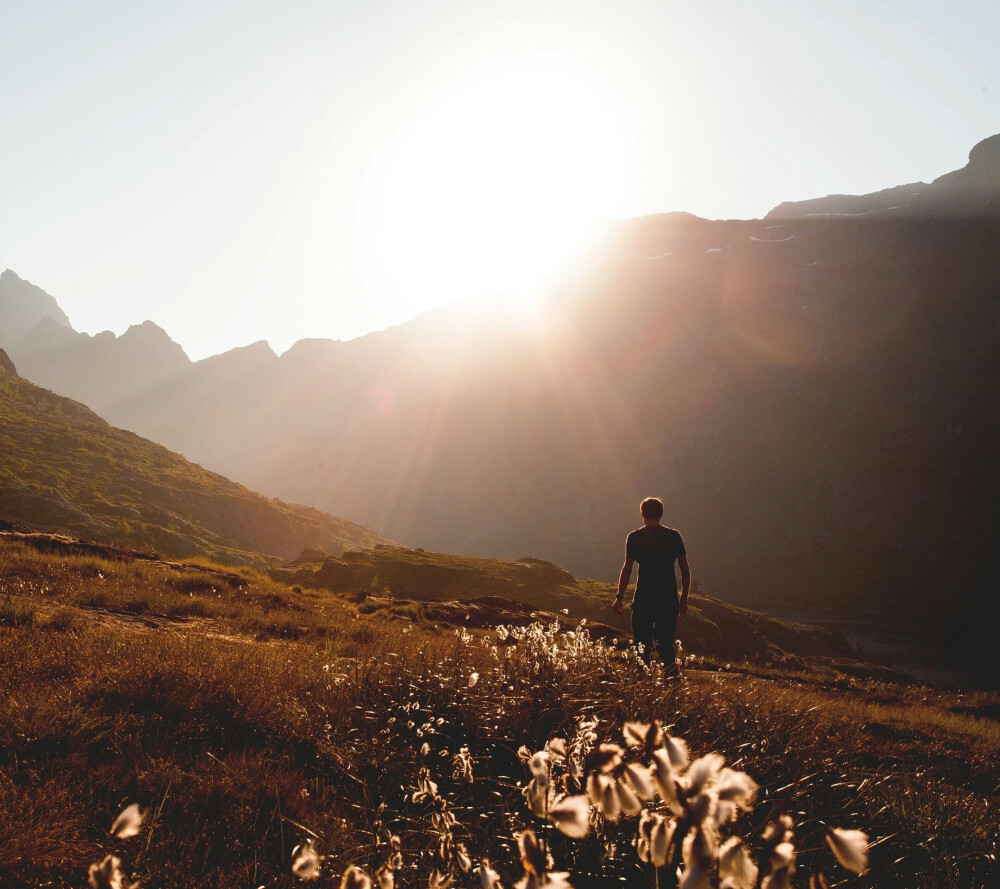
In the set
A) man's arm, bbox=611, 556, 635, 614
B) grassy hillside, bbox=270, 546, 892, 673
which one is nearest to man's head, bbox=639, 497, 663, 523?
man's arm, bbox=611, 556, 635, 614

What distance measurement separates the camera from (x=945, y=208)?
171500mm

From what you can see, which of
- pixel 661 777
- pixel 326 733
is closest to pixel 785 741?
pixel 326 733

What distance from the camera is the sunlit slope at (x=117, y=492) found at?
2912 cm

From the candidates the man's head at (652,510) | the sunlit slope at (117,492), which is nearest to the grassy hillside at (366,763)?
the man's head at (652,510)

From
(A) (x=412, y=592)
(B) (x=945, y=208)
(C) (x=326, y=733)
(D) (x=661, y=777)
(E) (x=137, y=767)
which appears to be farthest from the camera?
(B) (x=945, y=208)

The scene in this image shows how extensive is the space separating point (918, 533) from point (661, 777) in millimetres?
143459

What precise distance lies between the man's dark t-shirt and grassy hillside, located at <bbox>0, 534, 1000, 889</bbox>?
231 cm

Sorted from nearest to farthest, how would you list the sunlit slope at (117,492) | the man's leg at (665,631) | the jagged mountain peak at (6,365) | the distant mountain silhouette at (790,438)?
1. the man's leg at (665,631)
2. the sunlit slope at (117,492)
3. the jagged mountain peak at (6,365)
4. the distant mountain silhouette at (790,438)

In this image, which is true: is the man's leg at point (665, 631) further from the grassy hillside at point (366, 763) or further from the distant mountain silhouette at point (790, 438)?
the distant mountain silhouette at point (790, 438)

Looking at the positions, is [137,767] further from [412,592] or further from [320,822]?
[412,592]

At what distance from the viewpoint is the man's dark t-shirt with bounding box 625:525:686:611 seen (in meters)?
A: 8.09

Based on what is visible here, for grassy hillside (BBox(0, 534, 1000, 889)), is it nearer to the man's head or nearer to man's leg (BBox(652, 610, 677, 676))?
man's leg (BBox(652, 610, 677, 676))

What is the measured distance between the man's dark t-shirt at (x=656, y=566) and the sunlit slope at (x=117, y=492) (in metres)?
23.8

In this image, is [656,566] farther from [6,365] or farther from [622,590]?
[6,365]
